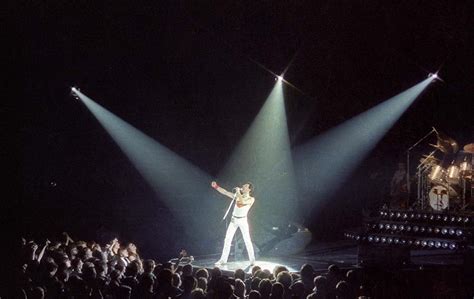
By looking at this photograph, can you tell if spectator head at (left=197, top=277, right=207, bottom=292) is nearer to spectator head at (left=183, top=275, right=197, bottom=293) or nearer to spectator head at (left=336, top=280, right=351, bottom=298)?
spectator head at (left=183, top=275, right=197, bottom=293)

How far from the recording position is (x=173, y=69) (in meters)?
18.1

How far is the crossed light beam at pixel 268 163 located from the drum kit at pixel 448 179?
5480 millimetres

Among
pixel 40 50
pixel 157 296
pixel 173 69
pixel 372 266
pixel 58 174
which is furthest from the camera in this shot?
pixel 173 69

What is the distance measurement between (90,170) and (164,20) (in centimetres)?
554

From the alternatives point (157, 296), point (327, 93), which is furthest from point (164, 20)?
point (157, 296)

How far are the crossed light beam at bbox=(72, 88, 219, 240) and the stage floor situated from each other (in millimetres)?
4723

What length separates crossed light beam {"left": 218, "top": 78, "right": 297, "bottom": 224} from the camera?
67.6ft

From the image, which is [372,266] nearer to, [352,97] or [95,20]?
[352,97]

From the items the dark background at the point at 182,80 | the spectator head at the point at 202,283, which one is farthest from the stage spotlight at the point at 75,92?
the spectator head at the point at 202,283

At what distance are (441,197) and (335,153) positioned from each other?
21.2ft

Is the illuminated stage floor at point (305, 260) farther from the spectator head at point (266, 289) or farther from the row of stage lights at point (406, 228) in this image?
the spectator head at point (266, 289)

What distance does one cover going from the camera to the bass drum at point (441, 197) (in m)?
16.1

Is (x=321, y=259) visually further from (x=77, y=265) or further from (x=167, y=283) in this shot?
(x=167, y=283)

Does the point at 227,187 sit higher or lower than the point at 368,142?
lower
